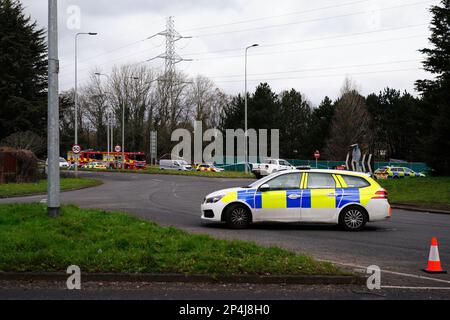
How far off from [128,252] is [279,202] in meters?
5.79

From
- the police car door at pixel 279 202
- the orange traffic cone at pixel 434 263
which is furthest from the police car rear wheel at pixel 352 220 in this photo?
the orange traffic cone at pixel 434 263

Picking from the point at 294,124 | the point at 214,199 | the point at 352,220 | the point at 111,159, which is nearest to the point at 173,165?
the point at 111,159

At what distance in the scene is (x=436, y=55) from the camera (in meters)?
39.8

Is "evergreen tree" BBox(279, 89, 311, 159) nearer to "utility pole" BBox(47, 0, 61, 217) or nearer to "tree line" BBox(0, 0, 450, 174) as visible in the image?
"tree line" BBox(0, 0, 450, 174)

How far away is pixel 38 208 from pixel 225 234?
13.4ft

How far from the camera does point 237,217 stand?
1337cm

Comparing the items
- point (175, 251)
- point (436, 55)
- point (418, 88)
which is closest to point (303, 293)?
point (175, 251)

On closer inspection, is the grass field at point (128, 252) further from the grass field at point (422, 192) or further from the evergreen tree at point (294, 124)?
the evergreen tree at point (294, 124)

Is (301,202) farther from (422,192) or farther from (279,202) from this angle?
(422,192)

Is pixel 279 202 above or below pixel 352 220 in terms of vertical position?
above

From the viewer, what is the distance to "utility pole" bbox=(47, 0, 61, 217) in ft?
33.3

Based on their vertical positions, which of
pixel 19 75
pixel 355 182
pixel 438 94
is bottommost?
pixel 355 182

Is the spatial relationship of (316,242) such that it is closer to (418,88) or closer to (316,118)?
(418,88)

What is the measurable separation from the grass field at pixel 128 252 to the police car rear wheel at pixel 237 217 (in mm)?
3303
